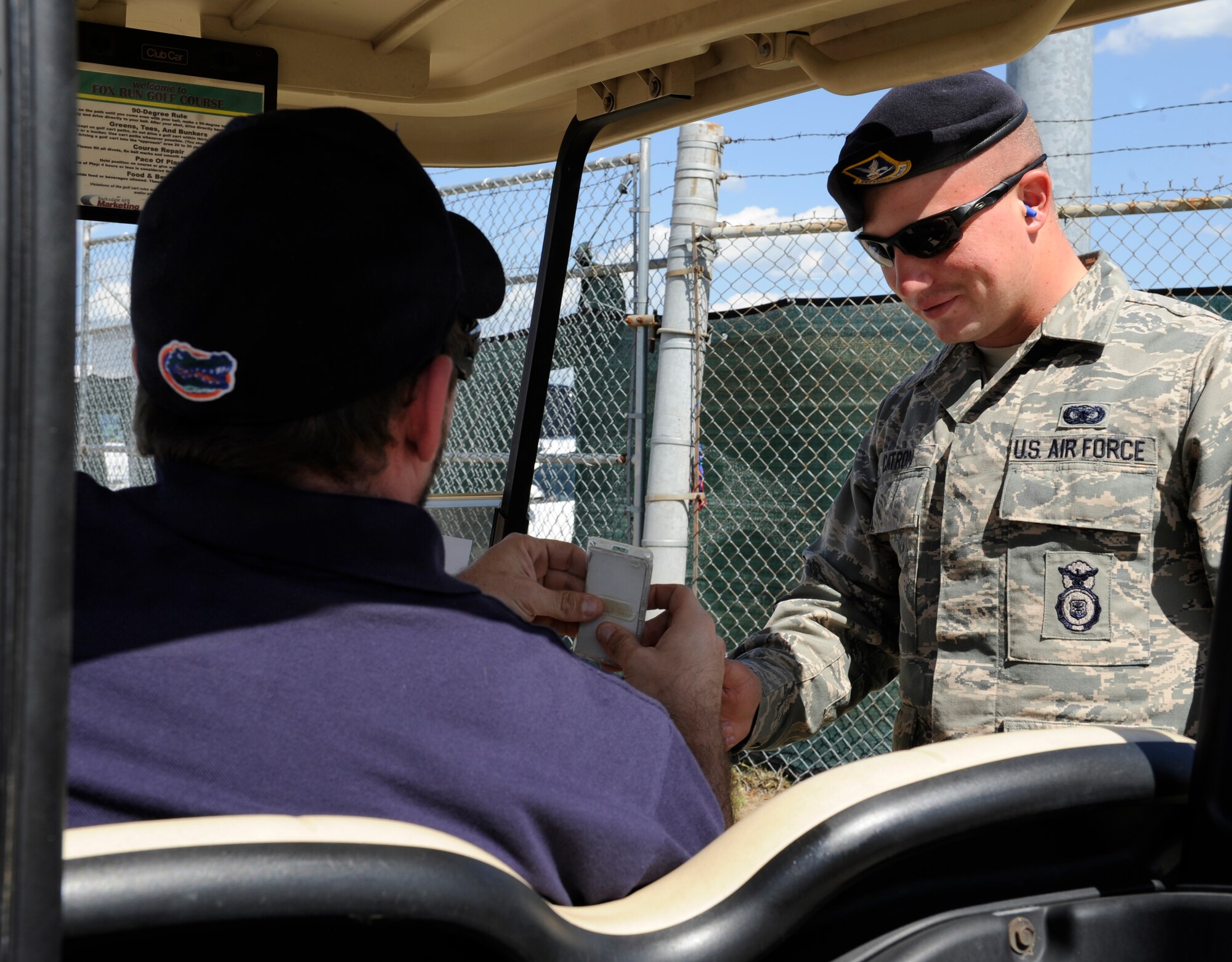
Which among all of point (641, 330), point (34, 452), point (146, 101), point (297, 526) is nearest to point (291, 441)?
point (297, 526)

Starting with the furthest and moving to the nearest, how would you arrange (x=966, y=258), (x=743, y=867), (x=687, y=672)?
1. (x=966, y=258)
2. (x=687, y=672)
3. (x=743, y=867)

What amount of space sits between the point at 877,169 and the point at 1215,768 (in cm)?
146

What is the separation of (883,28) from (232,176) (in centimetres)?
137

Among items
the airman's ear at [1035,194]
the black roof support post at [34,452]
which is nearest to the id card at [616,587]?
the airman's ear at [1035,194]

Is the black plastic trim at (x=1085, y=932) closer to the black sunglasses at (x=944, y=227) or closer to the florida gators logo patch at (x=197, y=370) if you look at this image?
the florida gators logo patch at (x=197, y=370)

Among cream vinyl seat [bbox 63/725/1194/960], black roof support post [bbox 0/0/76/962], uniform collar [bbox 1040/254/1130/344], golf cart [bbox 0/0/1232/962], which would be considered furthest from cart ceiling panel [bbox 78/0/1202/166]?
black roof support post [bbox 0/0/76/962]

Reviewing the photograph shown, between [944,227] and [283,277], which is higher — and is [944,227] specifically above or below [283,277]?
above

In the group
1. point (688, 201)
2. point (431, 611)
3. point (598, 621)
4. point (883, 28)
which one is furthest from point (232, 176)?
point (688, 201)

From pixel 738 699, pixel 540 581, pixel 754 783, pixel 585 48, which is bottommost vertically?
pixel 754 783

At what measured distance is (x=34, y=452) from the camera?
596 millimetres

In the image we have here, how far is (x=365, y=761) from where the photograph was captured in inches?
38.6

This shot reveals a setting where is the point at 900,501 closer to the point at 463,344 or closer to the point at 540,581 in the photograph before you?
the point at 540,581

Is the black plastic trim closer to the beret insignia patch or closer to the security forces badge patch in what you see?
the security forces badge patch

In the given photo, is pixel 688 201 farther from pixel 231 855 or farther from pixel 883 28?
pixel 231 855
